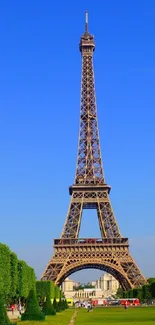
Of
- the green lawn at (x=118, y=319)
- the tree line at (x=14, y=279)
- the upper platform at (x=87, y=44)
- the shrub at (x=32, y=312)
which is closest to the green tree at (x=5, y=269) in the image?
the tree line at (x=14, y=279)

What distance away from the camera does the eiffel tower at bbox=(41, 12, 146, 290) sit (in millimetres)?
79125

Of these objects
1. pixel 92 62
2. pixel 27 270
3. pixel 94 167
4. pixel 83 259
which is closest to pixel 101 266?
pixel 83 259

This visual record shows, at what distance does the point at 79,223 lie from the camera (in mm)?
82500

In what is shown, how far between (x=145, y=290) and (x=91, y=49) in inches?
1457

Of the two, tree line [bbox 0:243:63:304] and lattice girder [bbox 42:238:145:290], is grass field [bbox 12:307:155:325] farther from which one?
lattice girder [bbox 42:238:145:290]

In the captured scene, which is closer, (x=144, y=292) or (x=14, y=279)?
(x=14, y=279)

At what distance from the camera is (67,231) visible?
82.2 m

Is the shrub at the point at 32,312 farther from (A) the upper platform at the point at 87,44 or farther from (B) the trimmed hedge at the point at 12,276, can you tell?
(A) the upper platform at the point at 87,44

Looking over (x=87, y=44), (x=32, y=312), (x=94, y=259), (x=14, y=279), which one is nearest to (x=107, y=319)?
(x=32, y=312)

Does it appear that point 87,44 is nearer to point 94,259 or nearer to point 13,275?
point 94,259

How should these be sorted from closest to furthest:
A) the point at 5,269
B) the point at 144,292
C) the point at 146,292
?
the point at 5,269, the point at 146,292, the point at 144,292

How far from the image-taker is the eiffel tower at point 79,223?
79125mm

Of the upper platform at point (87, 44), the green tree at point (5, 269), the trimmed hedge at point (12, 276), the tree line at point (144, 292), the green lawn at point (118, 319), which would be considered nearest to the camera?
the green lawn at point (118, 319)

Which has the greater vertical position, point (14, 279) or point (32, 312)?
point (14, 279)
